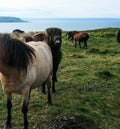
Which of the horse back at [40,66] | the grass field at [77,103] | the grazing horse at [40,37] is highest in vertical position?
the grazing horse at [40,37]

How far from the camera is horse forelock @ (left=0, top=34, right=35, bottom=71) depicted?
22.6ft

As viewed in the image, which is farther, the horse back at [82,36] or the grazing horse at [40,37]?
the horse back at [82,36]

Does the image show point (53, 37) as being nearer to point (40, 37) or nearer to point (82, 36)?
point (40, 37)

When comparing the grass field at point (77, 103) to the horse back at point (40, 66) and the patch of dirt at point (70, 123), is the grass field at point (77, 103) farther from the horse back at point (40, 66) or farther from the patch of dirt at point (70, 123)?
the horse back at point (40, 66)

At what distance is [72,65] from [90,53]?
585cm

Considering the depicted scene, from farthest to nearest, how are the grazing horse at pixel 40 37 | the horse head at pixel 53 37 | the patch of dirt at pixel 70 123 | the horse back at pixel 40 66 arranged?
the grazing horse at pixel 40 37
the horse head at pixel 53 37
the horse back at pixel 40 66
the patch of dirt at pixel 70 123

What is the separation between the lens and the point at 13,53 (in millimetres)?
7035

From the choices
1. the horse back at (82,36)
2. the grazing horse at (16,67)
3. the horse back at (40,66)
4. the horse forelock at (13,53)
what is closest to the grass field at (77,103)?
the grazing horse at (16,67)

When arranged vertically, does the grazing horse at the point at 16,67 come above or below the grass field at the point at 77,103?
above

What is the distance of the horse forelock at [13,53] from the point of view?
6.90 meters

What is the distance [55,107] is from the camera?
9.61 m

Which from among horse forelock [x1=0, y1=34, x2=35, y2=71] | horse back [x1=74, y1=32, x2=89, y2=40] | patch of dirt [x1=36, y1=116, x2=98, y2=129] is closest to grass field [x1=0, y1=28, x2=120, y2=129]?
patch of dirt [x1=36, y1=116, x2=98, y2=129]

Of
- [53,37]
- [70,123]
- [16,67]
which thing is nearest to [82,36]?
[53,37]

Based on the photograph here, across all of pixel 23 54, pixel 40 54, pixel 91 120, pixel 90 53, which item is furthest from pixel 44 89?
pixel 90 53
